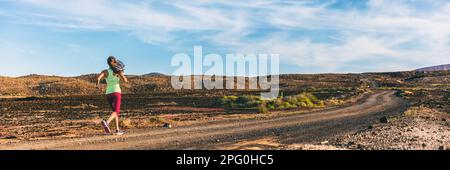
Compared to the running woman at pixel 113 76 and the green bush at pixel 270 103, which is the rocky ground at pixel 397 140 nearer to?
the running woman at pixel 113 76

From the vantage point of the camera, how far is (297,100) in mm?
35094

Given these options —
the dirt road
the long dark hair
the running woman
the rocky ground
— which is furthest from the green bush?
the long dark hair

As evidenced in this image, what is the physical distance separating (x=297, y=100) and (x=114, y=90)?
79.1 feet

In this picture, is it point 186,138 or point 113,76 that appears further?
point 186,138

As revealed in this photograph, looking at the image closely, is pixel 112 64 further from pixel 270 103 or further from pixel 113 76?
pixel 270 103

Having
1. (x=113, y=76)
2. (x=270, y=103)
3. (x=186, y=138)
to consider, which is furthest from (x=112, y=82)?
(x=270, y=103)

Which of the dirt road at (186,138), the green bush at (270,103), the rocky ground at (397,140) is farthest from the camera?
the green bush at (270,103)

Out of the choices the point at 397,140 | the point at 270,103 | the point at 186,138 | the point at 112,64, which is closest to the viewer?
the point at 397,140

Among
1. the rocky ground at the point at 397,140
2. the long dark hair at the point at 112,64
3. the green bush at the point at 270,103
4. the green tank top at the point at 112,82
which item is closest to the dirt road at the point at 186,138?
the rocky ground at the point at 397,140

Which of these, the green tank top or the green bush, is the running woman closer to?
the green tank top

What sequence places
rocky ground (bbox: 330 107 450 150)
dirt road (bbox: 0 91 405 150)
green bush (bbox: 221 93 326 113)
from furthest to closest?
green bush (bbox: 221 93 326 113), dirt road (bbox: 0 91 405 150), rocky ground (bbox: 330 107 450 150)
